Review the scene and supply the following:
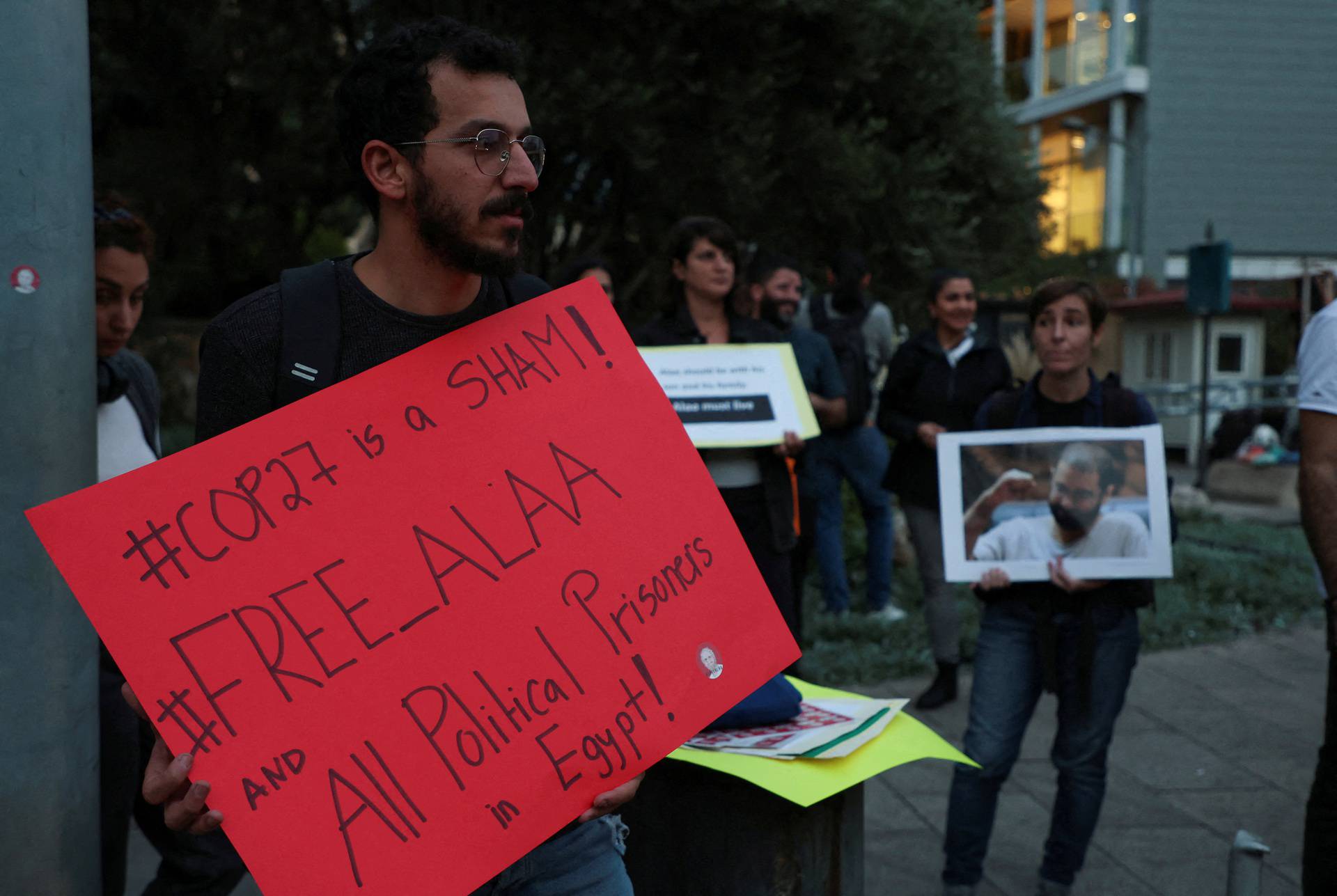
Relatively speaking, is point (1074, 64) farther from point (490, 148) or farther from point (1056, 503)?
point (490, 148)

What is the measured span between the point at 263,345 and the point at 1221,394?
76.2 ft

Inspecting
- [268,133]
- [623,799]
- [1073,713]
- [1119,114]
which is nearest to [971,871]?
[1073,713]

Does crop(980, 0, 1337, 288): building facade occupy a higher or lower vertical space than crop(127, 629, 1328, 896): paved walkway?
higher

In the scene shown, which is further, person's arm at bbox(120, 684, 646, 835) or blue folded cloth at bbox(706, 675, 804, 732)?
blue folded cloth at bbox(706, 675, 804, 732)

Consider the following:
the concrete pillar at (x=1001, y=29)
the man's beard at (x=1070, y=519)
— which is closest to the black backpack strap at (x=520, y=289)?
the man's beard at (x=1070, y=519)

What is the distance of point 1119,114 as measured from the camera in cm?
2631

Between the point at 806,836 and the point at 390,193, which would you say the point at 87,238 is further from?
the point at 806,836

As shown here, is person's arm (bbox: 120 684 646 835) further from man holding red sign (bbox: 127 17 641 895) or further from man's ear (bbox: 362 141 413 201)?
man's ear (bbox: 362 141 413 201)

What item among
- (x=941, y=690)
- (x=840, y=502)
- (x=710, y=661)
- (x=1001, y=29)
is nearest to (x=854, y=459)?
(x=840, y=502)

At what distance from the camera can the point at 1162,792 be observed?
4527 millimetres

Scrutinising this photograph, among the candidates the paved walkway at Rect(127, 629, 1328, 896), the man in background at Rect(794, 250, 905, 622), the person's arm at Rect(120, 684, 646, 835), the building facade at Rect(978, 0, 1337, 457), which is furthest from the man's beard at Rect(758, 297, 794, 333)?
the building facade at Rect(978, 0, 1337, 457)

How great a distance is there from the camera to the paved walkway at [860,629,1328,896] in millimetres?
3807

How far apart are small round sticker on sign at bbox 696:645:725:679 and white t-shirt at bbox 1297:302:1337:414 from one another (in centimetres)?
171

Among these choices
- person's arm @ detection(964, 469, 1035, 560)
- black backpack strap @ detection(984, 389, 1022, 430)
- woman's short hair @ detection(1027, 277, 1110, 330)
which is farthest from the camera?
black backpack strap @ detection(984, 389, 1022, 430)
